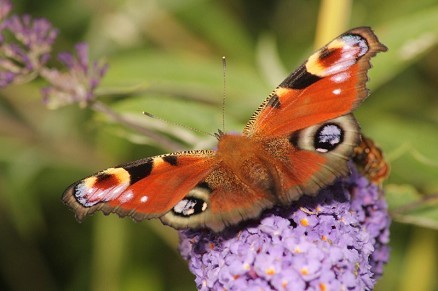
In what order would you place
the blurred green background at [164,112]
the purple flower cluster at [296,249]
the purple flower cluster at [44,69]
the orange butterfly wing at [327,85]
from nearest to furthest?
the purple flower cluster at [296,249] → the orange butterfly wing at [327,85] → the purple flower cluster at [44,69] → the blurred green background at [164,112]

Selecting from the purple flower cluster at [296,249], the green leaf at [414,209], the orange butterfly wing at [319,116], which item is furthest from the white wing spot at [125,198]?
the green leaf at [414,209]

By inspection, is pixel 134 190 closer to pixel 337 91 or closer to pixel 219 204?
pixel 219 204

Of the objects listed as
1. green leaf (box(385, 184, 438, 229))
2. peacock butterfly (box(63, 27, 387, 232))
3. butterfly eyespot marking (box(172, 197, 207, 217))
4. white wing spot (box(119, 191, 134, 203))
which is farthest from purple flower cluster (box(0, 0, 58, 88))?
green leaf (box(385, 184, 438, 229))

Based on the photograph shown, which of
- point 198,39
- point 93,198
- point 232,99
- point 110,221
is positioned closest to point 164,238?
point 110,221

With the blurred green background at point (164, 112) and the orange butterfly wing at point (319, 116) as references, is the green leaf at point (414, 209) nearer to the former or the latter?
the blurred green background at point (164, 112)

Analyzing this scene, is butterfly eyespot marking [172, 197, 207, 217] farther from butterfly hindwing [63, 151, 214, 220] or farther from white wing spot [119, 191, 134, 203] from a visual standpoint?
white wing spot [119, 191, 134, 203]
